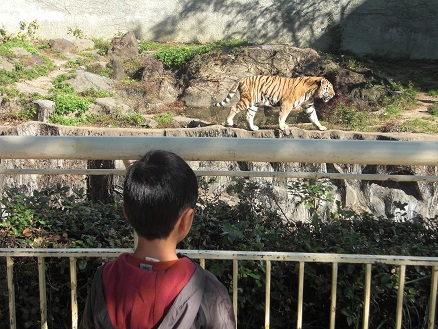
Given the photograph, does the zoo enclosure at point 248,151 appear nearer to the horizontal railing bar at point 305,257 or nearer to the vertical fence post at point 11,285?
the horizontal railing bar at point 305,257

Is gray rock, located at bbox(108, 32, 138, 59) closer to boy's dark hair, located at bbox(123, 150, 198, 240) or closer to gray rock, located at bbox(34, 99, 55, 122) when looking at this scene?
gray rock, located at bbox(34, 99, 55, 122)

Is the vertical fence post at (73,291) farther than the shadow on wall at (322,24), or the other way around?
the shadow on wall at (322,24)

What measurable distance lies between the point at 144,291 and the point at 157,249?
0.36 feet

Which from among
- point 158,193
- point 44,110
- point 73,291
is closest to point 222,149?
point 158,193

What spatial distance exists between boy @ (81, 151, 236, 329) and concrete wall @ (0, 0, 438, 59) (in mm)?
16029

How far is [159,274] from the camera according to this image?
129 centimetres

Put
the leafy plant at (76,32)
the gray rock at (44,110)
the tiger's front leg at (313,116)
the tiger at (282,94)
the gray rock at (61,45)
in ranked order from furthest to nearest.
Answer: the leafy plant at (76,32)
the gray rock at (61,45)
the gray rock at (44,110)
the tiger at (282,94)
the tiger's front leg at (313,116)

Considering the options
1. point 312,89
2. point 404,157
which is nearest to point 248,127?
point 312,89

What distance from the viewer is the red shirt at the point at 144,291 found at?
50.1 inches

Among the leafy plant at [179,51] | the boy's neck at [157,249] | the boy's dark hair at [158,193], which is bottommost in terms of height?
the boy's neck at [157,249]

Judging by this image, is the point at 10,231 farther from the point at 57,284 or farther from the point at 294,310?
the point at 294,310

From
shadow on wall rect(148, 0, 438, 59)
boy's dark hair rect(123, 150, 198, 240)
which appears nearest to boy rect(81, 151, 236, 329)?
boy's dark hair rect(123, 150, 198, 240)

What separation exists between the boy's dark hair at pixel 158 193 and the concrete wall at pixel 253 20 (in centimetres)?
1601

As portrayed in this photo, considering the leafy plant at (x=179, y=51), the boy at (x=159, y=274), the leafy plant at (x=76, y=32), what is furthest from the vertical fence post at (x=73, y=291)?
the leafy plant at (x=76, y=32)
